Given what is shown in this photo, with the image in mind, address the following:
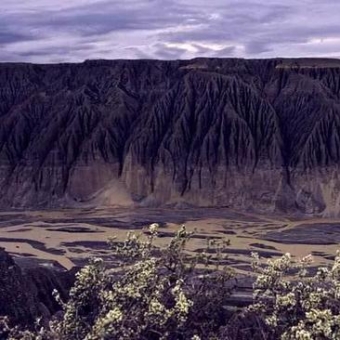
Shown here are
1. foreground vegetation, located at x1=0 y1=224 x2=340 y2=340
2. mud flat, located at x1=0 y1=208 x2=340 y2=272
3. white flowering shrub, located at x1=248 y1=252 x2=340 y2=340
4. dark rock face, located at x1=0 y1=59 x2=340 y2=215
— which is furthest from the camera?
dark rock face, located at x1=0 y1=59 x2=340 y2=215

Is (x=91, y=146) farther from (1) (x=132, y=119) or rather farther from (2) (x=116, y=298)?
(2) (x=116, y=298)

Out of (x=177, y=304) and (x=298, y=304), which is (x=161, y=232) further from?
(x=177, y=304)

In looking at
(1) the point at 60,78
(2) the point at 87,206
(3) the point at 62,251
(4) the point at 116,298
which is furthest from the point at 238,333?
(1) the point at 60,78

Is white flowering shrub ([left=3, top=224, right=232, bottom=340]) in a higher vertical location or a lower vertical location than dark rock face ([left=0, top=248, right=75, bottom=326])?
higher

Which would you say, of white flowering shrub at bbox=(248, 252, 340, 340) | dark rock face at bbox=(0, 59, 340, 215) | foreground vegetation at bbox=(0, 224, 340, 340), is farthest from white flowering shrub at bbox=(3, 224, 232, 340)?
dark rock face at bbox=(0, 59, 340, 215)

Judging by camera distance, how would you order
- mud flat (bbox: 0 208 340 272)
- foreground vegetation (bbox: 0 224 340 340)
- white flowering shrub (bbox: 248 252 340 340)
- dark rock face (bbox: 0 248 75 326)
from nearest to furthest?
white flowering shrub (bbox: 248 252 340 340) < foreground vegetation (bbox: 0 224 340 340) < dark rock face (bbox: 0 248 75 326) < mud flat (bbox: 0 208 340 272)

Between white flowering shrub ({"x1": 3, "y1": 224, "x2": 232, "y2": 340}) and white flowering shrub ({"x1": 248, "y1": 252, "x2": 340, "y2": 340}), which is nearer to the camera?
white flowering shrub ({"x1": 248, "y1": 252, "x2": 340, "y2": 340})

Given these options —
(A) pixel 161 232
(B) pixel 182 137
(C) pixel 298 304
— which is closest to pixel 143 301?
(C) pixel 298 304

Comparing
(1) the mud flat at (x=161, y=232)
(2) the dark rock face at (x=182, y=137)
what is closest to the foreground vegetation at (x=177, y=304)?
(1) the mud flat at (x=161, y=232)

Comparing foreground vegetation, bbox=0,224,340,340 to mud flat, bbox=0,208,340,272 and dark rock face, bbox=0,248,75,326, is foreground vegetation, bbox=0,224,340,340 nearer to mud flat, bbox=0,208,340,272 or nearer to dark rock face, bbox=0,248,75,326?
dark rock face, bbox=0,248,75,326
